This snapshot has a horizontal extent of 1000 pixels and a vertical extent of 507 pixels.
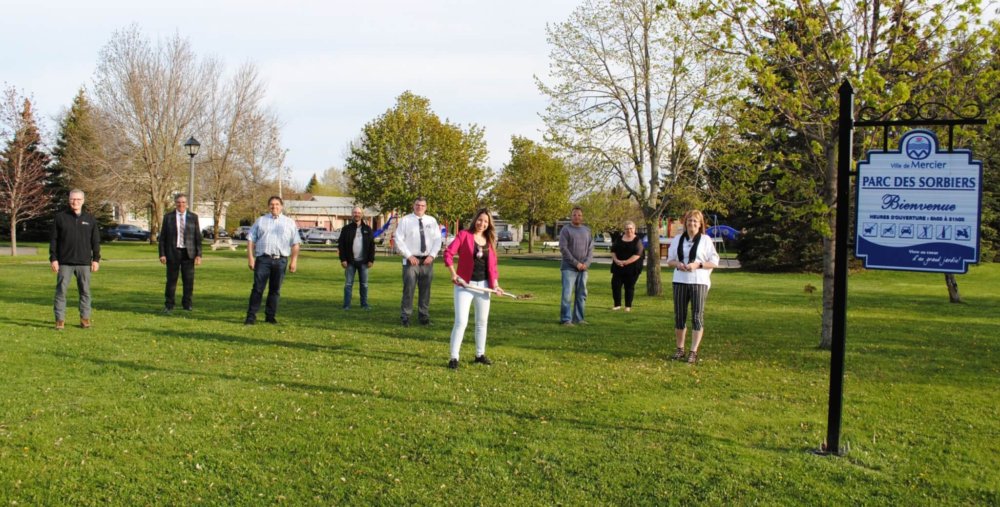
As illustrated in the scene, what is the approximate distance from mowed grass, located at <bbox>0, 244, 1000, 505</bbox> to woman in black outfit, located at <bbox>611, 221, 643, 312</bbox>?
2.80 m

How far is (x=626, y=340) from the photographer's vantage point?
10.9m

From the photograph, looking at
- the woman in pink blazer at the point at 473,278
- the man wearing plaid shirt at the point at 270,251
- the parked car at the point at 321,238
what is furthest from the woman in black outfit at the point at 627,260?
the parked car at the point at 321,238

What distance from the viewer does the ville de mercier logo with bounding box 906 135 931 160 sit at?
17.1 ft

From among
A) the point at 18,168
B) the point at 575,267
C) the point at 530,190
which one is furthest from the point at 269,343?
the point at 530,190

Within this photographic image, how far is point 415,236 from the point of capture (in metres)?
11.6

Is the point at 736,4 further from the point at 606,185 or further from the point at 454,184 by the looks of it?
the point at 454,184

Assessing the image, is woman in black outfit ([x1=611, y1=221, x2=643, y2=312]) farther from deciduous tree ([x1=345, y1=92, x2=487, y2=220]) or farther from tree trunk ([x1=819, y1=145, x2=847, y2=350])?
deciduous tree ([x1=345, y1=92, x2=487, y2=220])

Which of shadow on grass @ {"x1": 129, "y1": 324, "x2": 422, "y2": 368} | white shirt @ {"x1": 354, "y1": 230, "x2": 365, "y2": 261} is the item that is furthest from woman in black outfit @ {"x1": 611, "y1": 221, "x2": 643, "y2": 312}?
shadow on grass @ {"x1": 129, "y1": 324, "x2": 422, "y2": 368}

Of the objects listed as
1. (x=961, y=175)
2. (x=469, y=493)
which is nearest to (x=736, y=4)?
(x=961, y=175)

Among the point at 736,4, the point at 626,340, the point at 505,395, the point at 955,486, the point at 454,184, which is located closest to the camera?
the point at 955,486

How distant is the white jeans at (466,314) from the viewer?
8.31 meters

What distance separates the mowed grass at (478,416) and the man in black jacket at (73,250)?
490mm

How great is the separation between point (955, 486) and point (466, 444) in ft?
10.4

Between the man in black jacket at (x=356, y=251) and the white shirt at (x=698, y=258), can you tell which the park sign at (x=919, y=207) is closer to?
the white shirt at (x=698, y=258)
